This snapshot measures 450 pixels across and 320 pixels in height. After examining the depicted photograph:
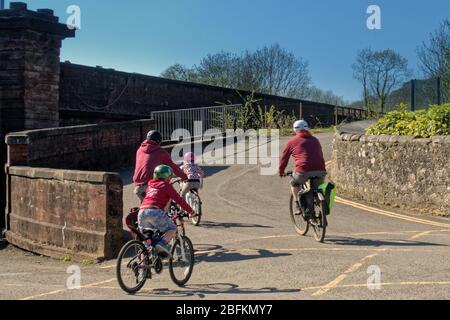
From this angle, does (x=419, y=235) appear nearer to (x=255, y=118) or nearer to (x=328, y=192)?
(x=328, y=192)

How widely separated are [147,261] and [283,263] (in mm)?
1977

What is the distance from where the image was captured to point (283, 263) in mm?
8078

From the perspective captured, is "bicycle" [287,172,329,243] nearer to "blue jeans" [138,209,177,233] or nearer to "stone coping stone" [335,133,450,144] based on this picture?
"blue jeans" [138,209,177,233]

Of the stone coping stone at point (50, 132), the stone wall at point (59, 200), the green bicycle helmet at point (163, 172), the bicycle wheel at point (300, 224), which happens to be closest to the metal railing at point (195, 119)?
the stone coping stone at point (50, 132)

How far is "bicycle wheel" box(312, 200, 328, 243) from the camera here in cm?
923

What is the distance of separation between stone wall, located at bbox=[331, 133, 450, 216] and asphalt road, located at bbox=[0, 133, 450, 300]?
0.52 m

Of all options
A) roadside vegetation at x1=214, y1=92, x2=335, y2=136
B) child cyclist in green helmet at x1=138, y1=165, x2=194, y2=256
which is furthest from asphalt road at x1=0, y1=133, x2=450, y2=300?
roadside vegetation at x1=214, y1=92, x2=335, y2=136

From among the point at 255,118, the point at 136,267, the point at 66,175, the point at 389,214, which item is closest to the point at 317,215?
the point at 136,267

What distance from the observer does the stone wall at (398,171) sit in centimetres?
1242
